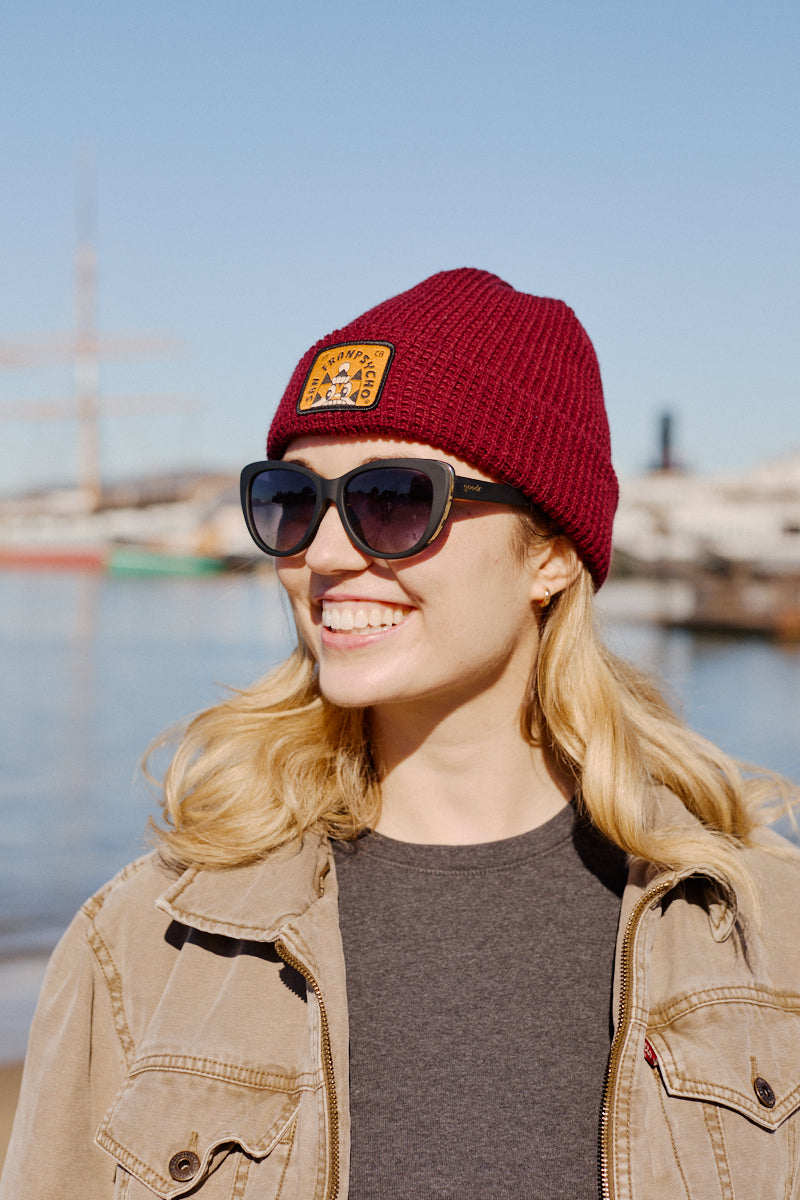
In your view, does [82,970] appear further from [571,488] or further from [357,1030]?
[571,488]

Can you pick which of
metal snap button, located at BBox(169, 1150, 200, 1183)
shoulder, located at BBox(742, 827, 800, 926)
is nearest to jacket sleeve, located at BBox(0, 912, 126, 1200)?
metal snap button, located at BBox(169, 1150, 200, 1183)

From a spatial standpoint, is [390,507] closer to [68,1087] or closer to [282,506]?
[282,506]

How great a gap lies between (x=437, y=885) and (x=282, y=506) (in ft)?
2.04

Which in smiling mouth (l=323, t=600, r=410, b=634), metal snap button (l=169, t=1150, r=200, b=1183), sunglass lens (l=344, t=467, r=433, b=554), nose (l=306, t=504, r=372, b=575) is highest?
sunglass lens (l=344, t=467, r=433, b=554)

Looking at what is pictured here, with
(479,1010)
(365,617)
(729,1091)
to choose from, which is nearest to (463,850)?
(479,1010)

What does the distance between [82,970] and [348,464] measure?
2.65ft

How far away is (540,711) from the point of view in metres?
1.93

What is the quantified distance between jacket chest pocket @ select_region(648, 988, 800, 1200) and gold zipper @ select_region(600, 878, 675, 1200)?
5cm

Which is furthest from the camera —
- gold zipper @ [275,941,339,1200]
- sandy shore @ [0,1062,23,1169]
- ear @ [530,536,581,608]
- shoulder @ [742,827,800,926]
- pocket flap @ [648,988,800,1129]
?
sandy shore @ [0,1062,23,1169]

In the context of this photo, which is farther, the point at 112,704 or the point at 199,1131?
the point at 112,704

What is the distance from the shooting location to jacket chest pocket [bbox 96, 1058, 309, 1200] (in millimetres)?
1401

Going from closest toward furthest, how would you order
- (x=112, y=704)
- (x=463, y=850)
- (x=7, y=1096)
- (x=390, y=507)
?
1. (x=390, y=507)
2. (x=463, y=850)
3. (x=7, y=1096)
4. (x=112, y=704)

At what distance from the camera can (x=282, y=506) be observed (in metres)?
1.78

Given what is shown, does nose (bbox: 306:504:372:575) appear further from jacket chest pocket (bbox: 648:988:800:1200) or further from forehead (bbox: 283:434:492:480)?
jacket chest pocket (bbox: 648:988:800:1200)
